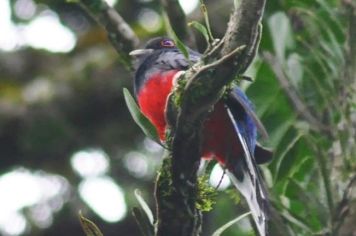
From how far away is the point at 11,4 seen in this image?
24.3 feet

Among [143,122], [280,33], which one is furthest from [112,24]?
[143,122]

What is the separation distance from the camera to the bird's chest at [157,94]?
4527 mm

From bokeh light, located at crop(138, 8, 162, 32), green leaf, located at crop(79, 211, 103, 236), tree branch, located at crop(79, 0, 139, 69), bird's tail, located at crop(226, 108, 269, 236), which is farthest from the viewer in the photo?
bokeh light, located at crop(138, 8, 162, 32)

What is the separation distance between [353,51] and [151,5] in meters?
3.62

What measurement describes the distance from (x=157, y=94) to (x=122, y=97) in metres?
3.12

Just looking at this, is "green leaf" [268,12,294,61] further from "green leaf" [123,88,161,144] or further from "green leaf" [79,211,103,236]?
"green leaf" [79,211,103,236]

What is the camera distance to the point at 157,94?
4.54 metres

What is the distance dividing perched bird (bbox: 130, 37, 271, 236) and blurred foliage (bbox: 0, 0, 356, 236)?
1.21 ft

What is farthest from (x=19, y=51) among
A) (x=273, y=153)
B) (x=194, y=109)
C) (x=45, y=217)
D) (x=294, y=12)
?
(x=194, y=109)

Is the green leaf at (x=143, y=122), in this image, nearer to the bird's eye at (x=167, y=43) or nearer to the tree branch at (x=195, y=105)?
the tree branch at (x=195, y=105)

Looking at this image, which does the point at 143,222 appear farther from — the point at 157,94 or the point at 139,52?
the point at 139,52

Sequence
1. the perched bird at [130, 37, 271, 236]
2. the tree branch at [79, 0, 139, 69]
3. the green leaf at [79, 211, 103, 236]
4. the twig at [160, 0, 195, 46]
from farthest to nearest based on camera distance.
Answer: the tree branch at [79, 0, 139, 69] < the twig at [160, 0, 195, 46] < the perched bird at [130, 37, 271, 236] < the green leaf at [79, 211, 103, 236]

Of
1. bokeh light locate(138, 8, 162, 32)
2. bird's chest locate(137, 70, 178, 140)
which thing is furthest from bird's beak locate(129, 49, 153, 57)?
bokeh light locate(138, 8, 162, 32)

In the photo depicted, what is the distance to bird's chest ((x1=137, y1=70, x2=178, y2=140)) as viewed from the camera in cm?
453
